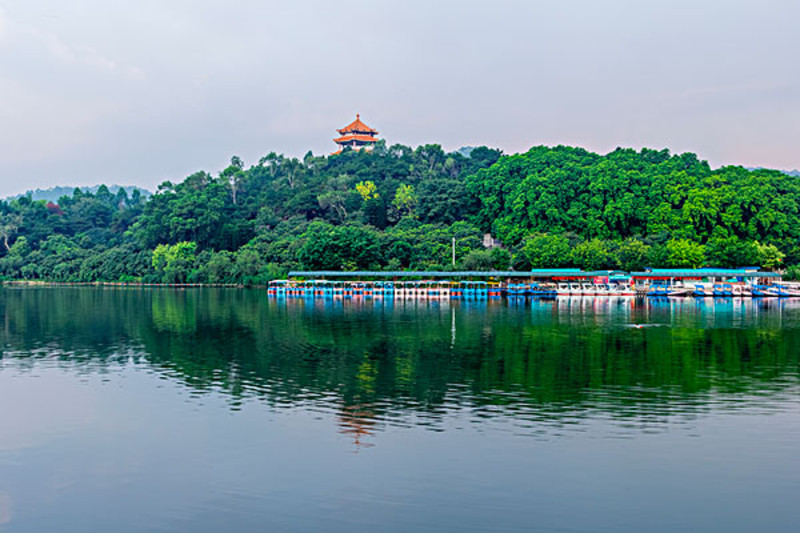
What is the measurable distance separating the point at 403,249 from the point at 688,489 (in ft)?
246

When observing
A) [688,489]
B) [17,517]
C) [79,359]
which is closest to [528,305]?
[79,359]

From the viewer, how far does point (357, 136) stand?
151 metres

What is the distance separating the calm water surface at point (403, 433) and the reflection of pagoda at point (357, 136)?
373 feet

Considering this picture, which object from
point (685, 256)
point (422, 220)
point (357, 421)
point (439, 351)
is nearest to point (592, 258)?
point (685, 256)

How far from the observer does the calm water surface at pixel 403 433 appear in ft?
49.0

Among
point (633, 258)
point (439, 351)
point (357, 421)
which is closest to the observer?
point (357, 421)

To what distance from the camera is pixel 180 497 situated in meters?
15.8

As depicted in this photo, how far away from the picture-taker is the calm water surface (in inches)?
588

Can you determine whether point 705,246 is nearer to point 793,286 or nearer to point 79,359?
point 793,286

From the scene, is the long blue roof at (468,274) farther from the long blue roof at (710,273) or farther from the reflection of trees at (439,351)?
the reflection of trees at (439,351)

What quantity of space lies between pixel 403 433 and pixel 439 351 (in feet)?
49.0

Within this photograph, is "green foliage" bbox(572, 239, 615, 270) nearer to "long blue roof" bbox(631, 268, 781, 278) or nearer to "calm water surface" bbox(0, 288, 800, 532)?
"long blue roof" bbox(631, 268, 781, 278)

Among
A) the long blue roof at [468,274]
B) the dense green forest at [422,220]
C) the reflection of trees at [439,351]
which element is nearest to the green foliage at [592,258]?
the dense green forest at [422,220]

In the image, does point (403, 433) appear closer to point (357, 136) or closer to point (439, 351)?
point (439, 351)
